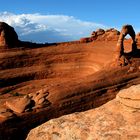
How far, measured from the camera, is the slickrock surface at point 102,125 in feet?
48.2

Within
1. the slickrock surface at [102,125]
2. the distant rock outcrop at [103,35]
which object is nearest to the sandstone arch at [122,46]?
the distant rock outcrop at [103,35]

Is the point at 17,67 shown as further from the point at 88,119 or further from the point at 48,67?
the point at 88,119

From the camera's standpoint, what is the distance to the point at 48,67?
39219mm

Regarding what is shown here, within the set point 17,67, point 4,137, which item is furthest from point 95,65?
point 4,137

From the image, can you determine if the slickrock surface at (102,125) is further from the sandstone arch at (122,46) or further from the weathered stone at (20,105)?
the sandstone arch at (122,46)

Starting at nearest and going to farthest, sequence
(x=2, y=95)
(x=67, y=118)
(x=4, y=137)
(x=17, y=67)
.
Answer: (x=67, y=118) → (x=4, y=137) → (x=2, y=95) → (x=17, y=67)

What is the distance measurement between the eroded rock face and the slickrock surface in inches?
877

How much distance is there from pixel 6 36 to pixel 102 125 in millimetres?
24469

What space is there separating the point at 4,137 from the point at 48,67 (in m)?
15.9

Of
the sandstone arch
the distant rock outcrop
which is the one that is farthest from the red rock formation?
the distant rock outcrop

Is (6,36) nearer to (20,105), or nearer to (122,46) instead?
(122,46)

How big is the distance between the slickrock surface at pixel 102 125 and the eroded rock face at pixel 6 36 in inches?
877

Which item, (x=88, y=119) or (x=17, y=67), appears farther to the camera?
(x=17, y=67)

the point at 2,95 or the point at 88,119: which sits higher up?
the point at 88,119
